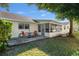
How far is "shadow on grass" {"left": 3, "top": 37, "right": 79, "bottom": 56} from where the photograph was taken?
5.96m

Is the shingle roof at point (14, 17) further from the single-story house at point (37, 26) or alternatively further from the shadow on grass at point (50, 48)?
the shadow on grass at point (50, 48)

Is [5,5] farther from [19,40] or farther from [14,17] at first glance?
[19,40]

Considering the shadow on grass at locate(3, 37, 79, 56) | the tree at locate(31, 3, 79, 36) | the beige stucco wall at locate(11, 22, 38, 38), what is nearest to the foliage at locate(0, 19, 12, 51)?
the beige stucco wall at locate(11, 22, 38, 38)

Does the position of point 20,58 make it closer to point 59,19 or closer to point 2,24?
point 2,24

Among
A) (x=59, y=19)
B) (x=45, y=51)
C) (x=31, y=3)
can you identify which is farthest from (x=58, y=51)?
(x=31, y=3)

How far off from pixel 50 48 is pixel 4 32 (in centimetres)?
114

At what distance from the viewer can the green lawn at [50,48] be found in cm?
596

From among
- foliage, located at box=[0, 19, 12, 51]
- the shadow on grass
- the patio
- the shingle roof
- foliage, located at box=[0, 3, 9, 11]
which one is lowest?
the shadow on grass

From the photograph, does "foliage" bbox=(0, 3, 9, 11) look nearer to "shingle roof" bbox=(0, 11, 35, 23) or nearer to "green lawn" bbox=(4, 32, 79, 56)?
"shingle roof" bbox=(0, 11, 35, 23)

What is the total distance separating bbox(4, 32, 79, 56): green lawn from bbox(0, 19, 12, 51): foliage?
228 millimetres

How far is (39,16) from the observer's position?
598cm

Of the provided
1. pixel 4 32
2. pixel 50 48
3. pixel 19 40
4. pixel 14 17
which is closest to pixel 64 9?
pixel 50 48

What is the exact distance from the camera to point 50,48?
602 centimetres

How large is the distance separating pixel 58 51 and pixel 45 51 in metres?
0.30
